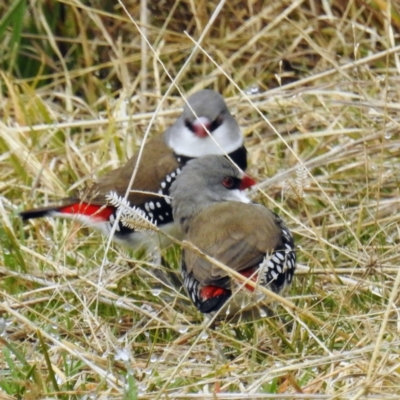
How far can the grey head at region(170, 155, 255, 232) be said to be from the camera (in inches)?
181

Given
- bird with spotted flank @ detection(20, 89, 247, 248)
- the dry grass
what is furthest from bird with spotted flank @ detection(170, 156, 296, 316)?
bird with spotted flank @ detection(20, 89, 247, 248)

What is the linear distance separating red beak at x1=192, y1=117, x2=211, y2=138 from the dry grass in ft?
Result: 0.73

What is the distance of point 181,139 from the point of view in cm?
521

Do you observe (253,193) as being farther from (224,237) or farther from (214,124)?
(224,237)

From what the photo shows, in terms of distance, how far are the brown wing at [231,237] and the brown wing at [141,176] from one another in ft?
2.08

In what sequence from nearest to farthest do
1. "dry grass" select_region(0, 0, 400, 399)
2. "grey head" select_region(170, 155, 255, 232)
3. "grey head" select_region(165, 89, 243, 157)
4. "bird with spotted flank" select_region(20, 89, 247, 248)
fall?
"dry grass" select_region(0, 0, 400, 399) → "grey head" select_region(170, 155, 255, 232) → "bird with spotted flank" select_region(20, 89, 247, 248) → "grey head" select_region(165, 89, 243, 157)

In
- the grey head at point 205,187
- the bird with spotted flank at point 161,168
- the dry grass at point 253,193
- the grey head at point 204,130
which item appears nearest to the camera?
the dry grass at point 253,193

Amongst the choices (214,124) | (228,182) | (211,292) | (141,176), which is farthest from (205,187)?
(211,292)

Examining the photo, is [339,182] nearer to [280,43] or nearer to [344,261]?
[344,261]

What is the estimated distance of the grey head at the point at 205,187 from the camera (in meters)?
4.61

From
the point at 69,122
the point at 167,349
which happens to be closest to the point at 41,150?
the point at 69,122

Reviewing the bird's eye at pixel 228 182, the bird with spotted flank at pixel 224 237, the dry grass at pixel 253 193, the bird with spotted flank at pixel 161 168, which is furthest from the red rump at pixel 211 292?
the bird with spotted flank at pixel 161 168

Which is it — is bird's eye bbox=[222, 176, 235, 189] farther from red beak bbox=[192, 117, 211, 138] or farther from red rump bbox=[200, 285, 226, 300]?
red rump bbox=[200, 285, 226, 300]

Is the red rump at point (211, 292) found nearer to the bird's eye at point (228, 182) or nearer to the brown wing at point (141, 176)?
the bird's eye at point (228, 182)
